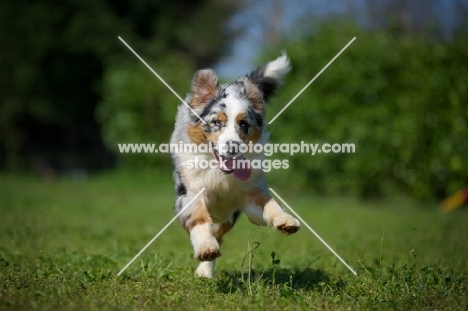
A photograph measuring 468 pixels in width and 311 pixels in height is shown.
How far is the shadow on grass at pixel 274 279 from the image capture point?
462 centimetres

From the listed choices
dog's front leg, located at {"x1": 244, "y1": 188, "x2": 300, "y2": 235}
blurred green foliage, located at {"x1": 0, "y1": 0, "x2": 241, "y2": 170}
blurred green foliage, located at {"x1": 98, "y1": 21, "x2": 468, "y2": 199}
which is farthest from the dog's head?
blurred green foliage, located at {"x1": 0, "y1": 0, "x2": 241, "y2": 170}

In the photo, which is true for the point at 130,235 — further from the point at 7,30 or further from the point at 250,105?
the point at 7,30

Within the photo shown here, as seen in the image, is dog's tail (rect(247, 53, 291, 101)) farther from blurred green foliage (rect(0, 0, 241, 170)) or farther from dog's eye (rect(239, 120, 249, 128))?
blurred green foliage (rect(0, 0, 241, 170))

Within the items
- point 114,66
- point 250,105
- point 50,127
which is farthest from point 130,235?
point 50,127

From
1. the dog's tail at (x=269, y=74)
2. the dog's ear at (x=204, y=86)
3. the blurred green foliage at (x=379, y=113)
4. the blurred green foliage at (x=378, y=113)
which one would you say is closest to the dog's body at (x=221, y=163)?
the dog's ear at (x=204, y=86)

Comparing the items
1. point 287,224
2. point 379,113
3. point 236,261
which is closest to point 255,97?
point 287,224

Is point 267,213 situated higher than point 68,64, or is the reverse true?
point 68,64

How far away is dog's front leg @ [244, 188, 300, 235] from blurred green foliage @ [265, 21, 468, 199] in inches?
280

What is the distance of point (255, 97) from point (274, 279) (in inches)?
62.2

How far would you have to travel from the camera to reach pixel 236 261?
20.5ft

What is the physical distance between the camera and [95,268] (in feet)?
17.7

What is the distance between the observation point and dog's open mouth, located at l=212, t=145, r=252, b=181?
4.99 m

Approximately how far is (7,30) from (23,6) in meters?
1.03

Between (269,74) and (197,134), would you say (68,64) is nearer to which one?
(269,74)
